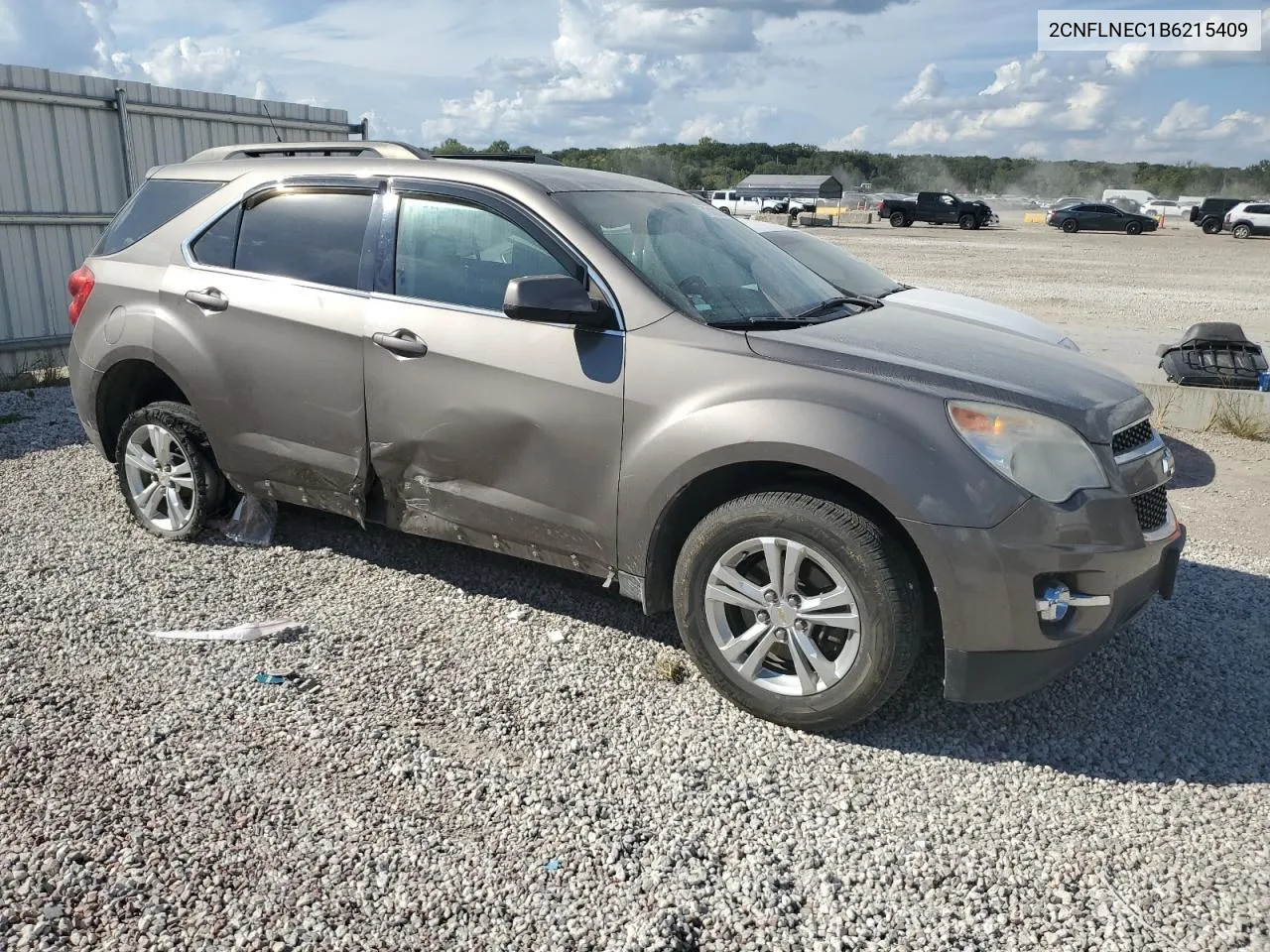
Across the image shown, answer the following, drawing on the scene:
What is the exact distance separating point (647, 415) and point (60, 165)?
9917mm

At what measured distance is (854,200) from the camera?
272 ft

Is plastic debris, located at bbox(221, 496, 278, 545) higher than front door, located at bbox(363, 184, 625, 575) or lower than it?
lower

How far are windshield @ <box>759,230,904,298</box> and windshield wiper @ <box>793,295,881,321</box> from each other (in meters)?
3.28

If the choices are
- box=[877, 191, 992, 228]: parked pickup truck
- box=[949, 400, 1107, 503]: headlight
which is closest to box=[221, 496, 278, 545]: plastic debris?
box=[949, 400, 1107, 503]: headlight

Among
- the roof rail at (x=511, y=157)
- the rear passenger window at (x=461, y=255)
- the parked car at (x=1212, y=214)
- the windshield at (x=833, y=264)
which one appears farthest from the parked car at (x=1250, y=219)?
the rear passenger window at (x=461, y=255)

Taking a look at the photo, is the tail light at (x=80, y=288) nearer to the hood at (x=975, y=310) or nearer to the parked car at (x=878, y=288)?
the parked car at (x=878, y=288)

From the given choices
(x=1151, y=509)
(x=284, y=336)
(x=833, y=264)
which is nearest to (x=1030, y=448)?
(x=1151, y=509)

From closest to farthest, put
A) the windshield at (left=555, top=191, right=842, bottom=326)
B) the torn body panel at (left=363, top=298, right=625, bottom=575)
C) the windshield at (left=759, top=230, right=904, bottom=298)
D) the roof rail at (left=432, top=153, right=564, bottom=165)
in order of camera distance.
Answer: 1. the torn body panel at (left=363, top=298, right=625, bottom=575)
2. the windshield at (left=555, top=191, right=842, bottom=326)
3. the roof rail at (left=432, top=153, right=564, bottom=165)
4. the windshield at (left=759, top=230, right=904, bottom=298)

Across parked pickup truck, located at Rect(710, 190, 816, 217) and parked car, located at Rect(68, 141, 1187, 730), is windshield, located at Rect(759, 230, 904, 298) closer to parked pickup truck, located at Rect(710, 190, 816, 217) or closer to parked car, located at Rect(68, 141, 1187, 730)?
parked car, located at Rect(68, 141, 1187, 730)

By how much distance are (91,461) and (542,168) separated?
4222mm

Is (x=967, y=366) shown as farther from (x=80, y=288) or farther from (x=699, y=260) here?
(x=80, y=288)

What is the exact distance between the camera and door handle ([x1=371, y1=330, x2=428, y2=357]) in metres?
4.21

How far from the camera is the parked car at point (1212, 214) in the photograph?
46312 millimetres

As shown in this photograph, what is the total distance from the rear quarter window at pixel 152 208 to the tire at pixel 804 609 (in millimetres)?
3111
